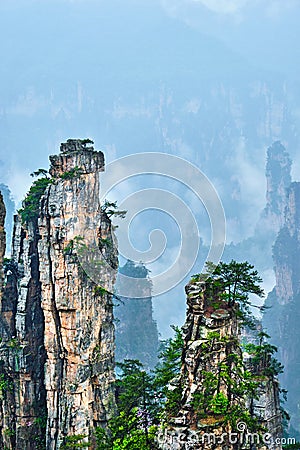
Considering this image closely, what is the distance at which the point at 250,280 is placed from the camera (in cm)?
1470

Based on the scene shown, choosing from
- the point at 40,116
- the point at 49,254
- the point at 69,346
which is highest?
the point at 40,116

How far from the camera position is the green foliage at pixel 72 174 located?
19641 mm

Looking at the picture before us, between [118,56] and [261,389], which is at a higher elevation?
[118,56]

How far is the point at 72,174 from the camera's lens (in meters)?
19.7

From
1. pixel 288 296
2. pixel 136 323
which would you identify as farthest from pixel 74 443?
pixel 288 296

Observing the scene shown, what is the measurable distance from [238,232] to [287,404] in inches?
1800

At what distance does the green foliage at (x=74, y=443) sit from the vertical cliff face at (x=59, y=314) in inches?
9.3

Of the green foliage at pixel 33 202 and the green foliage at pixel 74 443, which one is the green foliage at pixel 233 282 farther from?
the green foliage at pixel 33 202

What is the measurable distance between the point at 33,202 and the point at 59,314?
375 cm

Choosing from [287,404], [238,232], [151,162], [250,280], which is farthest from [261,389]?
[238,232]

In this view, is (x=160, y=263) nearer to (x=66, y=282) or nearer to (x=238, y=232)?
(x=66, y=282)

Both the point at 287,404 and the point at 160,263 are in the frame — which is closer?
the point at 287,404

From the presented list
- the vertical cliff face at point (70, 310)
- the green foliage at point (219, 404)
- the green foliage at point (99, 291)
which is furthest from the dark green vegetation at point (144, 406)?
the green foliage at point (99, 291)

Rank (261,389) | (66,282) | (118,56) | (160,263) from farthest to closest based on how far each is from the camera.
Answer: (118,56) → (160,263) → (66,282) → (261,389)
